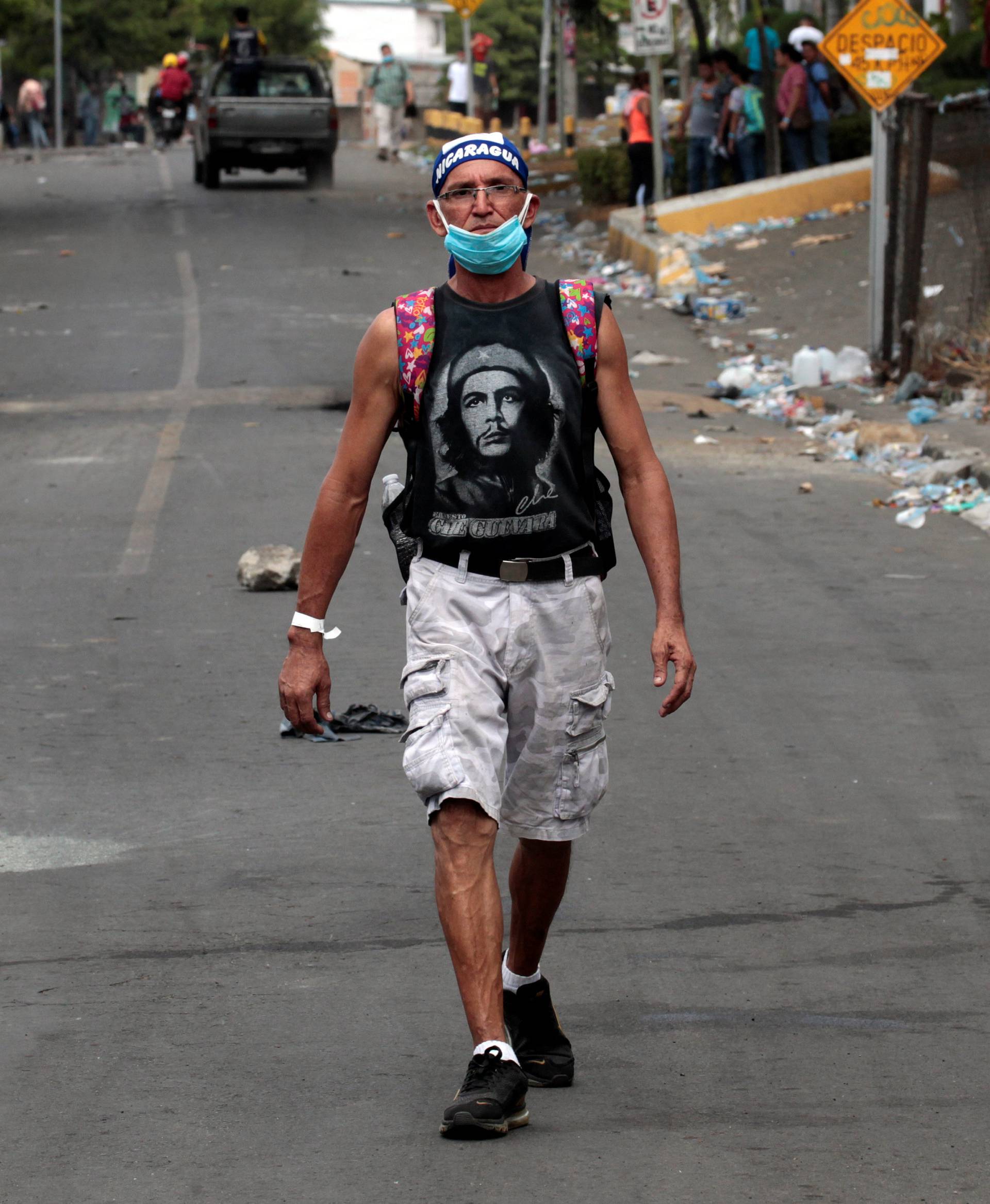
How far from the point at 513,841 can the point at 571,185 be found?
2803 centimetres

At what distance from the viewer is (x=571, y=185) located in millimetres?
32938

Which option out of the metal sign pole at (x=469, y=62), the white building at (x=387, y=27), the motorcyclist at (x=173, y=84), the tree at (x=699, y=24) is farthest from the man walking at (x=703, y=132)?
the white building at (x=387, y=27)

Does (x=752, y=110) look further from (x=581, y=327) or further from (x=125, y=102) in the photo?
(x=125, y=102)

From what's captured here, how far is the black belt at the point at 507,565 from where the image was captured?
13.4ft

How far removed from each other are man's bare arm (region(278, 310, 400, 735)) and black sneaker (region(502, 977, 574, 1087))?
2.39 feet

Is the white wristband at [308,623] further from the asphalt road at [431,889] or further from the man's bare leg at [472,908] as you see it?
the asphalt road at [431,889]

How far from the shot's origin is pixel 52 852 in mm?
5832

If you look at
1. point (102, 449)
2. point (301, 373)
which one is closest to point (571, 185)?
point (301, 373)

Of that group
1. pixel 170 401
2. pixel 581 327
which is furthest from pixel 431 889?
pixel 170 401

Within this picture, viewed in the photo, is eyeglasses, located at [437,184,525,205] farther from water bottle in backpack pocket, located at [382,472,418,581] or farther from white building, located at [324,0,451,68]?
white building, located at [324,0,451,68]

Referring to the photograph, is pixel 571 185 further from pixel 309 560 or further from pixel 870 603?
pixel 309 560

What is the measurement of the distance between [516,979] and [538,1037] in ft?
0.48

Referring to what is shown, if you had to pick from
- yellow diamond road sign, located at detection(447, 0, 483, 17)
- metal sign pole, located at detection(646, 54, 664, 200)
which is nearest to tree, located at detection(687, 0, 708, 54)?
yellow diamond road sign, located at detection(447, 0, 483, 17)

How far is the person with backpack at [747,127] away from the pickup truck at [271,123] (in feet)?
31.8
